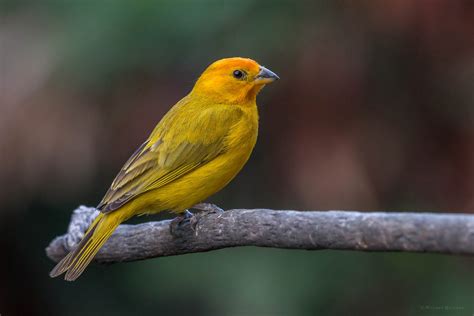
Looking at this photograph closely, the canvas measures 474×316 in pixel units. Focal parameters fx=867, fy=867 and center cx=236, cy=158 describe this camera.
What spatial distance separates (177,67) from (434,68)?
1752 mm

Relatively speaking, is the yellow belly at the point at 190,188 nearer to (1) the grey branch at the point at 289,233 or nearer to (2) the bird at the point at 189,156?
(2) the bird at the point at 189,156

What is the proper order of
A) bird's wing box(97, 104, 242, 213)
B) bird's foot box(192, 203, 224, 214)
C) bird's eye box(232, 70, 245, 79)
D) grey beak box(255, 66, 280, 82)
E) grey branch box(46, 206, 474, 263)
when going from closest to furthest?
grey branch box(46, 206, 474, 263), bird's foot box(192, 203, 224, 214), bird's wing box(97, 104, 242, 213), grey beak box(255, 66, 280, 82), bird's eye box(232, 70, 245, 79)

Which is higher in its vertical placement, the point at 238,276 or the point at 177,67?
the point at 177,67

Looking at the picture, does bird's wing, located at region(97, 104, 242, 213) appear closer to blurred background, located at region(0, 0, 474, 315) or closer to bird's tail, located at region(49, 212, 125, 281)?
bird's tail, located at region(49, 212, 125, 281)

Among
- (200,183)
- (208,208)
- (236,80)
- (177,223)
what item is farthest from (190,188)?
(236,80)

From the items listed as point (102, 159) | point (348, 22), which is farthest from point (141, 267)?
point (348, 22)

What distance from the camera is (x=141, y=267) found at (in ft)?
20.1

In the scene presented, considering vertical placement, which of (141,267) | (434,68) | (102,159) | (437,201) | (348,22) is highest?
(348,22)

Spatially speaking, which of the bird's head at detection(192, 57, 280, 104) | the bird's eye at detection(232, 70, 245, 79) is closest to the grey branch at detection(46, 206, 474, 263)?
the bird's head at detection(192, 57, 280, 104)

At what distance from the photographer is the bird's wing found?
4.70 meters

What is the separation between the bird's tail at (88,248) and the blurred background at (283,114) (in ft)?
4.29

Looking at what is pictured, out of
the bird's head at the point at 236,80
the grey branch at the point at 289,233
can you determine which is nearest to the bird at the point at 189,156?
the bird's head at the point at 236,80

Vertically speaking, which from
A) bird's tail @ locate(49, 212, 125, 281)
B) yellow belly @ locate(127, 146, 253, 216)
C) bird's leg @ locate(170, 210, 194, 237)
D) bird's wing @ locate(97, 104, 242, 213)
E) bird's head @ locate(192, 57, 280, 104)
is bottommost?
bird's tail @ locate(49, 212, 125, 281)

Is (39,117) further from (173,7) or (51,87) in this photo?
(173,7)
